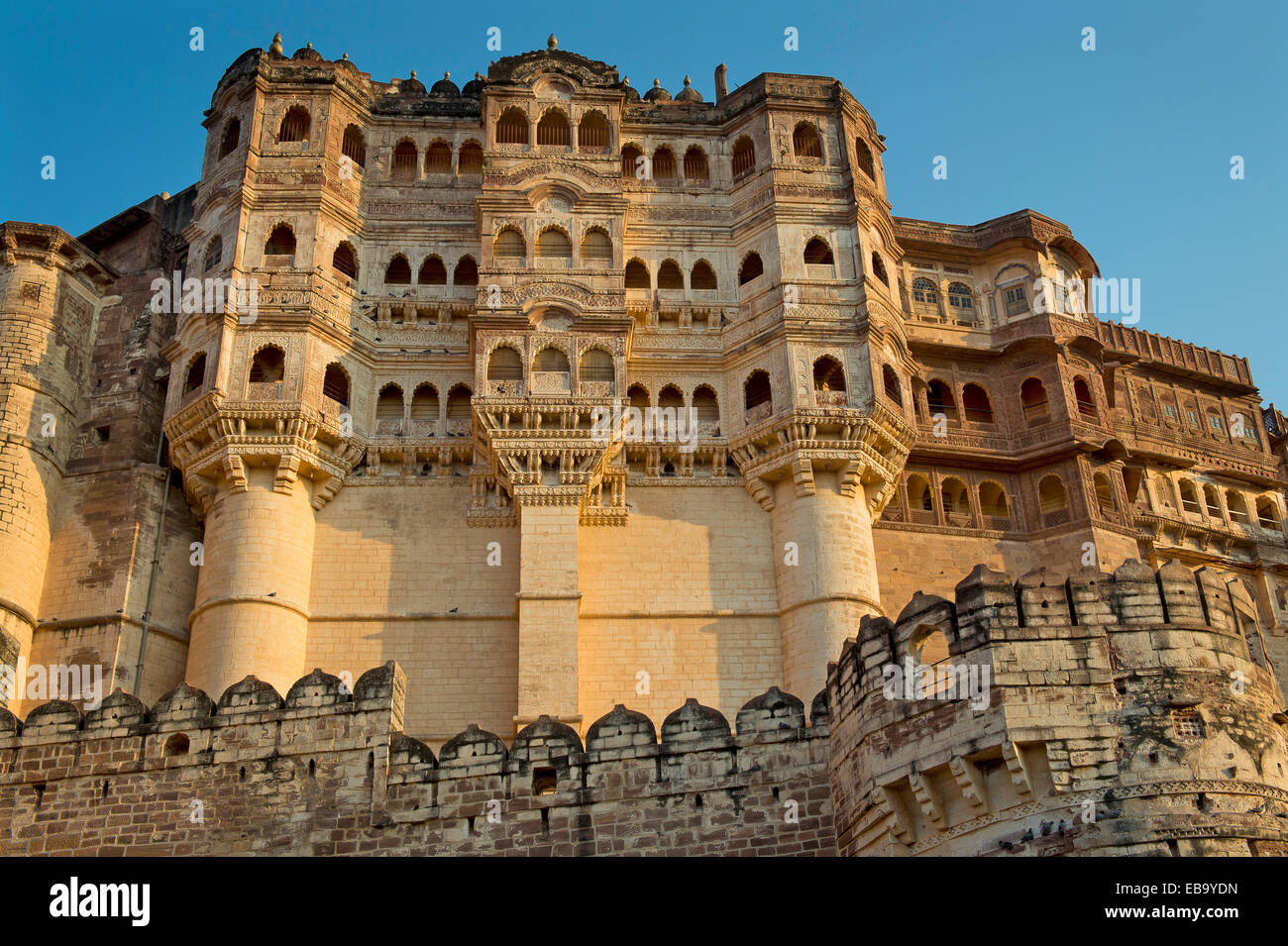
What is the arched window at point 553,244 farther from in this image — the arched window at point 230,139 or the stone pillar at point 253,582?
the arched window at point 230,139

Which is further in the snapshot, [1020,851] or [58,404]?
[58,404]

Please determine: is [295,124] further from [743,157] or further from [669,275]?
[743,157]

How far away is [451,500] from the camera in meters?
28.8

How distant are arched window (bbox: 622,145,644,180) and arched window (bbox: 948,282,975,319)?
8.04m

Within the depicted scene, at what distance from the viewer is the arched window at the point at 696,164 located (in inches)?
1308

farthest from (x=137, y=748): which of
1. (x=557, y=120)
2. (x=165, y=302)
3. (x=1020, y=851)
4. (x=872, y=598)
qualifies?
(x=557, y=120)

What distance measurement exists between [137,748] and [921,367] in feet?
69.2

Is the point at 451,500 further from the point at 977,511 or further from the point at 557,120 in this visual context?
the point at 977,511

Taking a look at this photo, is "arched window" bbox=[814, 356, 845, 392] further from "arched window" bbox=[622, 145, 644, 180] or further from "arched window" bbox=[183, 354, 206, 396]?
"arched window" bbox=[183, 354, 206, 396]

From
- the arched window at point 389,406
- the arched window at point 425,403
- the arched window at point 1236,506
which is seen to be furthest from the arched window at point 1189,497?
the arched window at point 389,406

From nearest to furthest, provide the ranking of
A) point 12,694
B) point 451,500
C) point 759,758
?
point 759,758, point 12,694, point 451,500

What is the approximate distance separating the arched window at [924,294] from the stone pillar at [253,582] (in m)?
15.0
